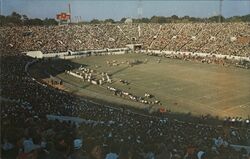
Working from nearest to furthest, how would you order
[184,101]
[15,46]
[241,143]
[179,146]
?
[179,146]
[241,143]
[184,101]
[15,46]

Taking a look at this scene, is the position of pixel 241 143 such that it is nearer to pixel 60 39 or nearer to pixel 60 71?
pixel 60 71

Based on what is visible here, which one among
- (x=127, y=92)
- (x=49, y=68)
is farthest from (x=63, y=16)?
(x=127, y=92)

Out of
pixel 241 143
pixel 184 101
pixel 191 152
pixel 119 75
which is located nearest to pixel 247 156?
pixel 191 152

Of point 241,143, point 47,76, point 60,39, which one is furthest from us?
point 60,39

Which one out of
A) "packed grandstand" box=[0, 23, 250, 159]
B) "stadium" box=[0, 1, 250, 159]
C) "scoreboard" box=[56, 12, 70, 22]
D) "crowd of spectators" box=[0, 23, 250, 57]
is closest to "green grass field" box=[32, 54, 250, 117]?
"stadium" box=[0, 1, 250, 159]

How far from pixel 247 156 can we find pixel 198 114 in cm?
2113

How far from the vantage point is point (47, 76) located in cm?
5097

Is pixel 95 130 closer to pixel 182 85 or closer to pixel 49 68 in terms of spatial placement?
pixel 182 85

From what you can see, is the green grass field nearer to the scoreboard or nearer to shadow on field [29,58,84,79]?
shadow on field [29,58,84,79]

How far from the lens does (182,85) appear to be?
151ft

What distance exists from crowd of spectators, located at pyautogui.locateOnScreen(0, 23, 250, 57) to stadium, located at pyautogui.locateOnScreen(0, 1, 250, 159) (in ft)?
0.77

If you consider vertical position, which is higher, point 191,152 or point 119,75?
point 191,152

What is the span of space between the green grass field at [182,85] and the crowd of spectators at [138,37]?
35.7 ft

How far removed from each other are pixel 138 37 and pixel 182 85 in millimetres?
47236
